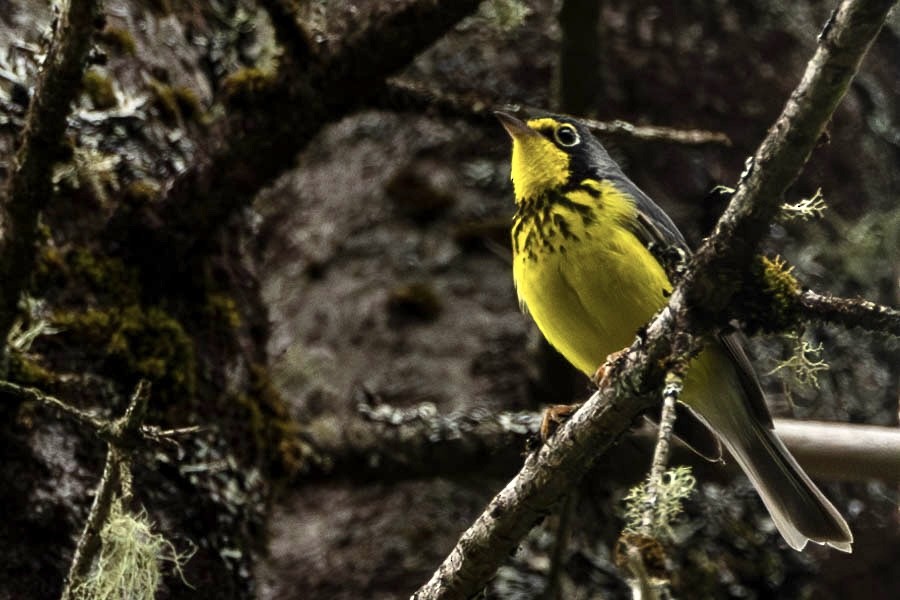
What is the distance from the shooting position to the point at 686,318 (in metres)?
2.26

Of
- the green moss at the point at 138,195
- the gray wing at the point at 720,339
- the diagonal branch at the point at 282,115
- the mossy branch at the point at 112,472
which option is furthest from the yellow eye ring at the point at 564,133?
the mossy branch at the point at 112,472

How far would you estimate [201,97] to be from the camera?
4.31 metres

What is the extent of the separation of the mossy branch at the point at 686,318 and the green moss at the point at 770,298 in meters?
0.06

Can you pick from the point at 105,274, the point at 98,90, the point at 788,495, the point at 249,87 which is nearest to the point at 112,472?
the point at 105,274

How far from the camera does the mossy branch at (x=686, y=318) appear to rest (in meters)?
1.98

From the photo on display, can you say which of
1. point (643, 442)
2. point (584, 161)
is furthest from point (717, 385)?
point (584, 161)

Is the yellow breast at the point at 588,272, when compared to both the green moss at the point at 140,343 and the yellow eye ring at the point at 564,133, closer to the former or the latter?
the yellow eye ring at the point at 564,133

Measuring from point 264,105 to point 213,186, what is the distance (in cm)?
30

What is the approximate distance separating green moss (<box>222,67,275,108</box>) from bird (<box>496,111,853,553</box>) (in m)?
0.81

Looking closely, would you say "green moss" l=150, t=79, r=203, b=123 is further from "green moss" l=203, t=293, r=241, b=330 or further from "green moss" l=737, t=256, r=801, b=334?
"green moss" l=737, t=256, r=801, b=334

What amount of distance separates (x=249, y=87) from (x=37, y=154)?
0.80 m

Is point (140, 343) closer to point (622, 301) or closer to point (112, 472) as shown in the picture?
point (112, 472)

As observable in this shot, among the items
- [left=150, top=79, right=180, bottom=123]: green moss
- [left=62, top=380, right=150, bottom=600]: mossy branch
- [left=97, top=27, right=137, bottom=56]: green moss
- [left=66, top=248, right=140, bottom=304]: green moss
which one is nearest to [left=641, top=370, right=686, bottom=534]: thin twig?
[left=62, top=380, right=150, bottom=600]: mossy branch

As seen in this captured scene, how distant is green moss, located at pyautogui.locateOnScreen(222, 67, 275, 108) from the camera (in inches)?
137
